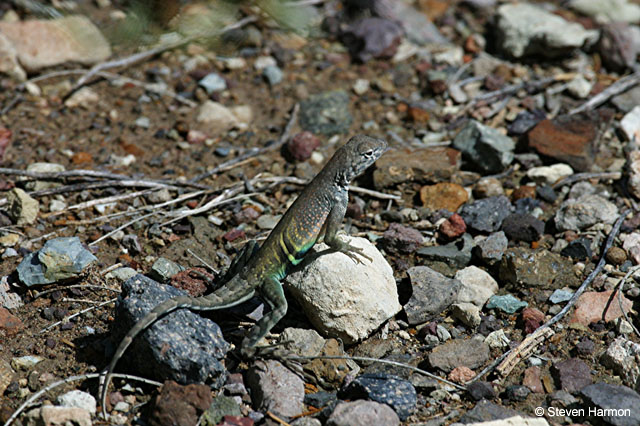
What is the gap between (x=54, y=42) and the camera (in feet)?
24.7

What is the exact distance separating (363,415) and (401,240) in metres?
1.88

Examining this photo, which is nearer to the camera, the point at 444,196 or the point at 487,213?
the point at 487,213

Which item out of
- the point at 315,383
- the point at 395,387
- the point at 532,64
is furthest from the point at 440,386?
the point at 532,64

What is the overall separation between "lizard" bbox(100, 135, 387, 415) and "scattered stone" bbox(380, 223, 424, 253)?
641 millimetres

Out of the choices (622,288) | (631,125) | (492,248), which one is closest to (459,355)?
(492,248)

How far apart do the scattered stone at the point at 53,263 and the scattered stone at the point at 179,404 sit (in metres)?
1.51

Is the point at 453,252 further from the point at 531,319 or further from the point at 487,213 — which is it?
the point at 531,319

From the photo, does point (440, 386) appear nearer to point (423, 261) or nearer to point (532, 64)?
point (423, 261)

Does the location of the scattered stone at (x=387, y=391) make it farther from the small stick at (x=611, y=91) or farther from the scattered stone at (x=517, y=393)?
the small stick at (x=611, y=91)

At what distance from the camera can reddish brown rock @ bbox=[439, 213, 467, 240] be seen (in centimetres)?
553

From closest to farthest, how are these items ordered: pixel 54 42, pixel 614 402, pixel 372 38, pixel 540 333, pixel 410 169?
1. pixel 614 402
2. pixel 540 333
3. pixel 410 169
4. pixel 54 42
5. pixel 372 38

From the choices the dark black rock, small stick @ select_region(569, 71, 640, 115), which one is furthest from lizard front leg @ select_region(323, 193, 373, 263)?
small stick @ select_region(569, 71, 640, 115)

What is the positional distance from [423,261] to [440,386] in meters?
1.35

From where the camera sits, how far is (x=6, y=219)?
5562 mm
